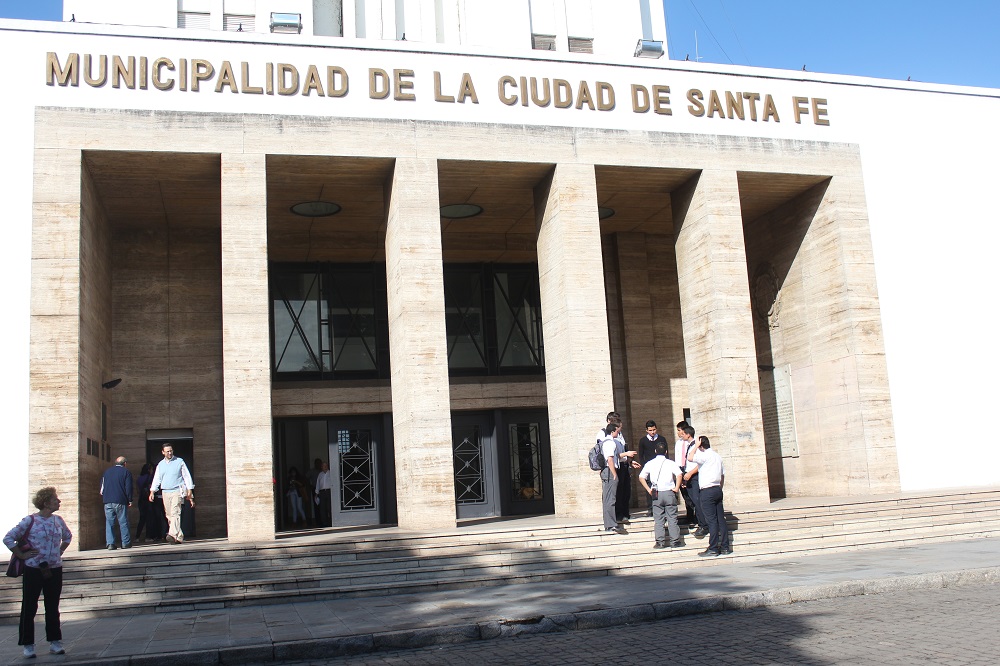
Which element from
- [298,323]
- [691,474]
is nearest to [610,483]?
[691,474]

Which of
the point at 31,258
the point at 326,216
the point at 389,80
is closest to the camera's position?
the point at 31,258

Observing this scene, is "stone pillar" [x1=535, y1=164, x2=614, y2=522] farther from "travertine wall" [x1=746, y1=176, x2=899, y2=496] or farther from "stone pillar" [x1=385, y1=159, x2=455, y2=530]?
"travertine wall" [x1=746, y1=176, x2=899, y2=496]

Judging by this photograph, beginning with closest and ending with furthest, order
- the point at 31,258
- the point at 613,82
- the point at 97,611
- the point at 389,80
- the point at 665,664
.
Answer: the point at 665,664 < the point at 97,611 < the point at 31,258 < the point at 389,80 < the point at 613,82

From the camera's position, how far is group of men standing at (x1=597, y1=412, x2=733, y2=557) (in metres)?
12.9

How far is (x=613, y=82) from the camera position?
1822 centimetres

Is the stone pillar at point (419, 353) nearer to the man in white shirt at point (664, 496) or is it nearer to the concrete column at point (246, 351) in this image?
the concrete column at point (246, 351)

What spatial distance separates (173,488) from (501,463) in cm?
786

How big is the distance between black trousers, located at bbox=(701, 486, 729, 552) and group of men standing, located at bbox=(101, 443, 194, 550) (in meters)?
7.91

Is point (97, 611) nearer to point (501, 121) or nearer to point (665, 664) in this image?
point (665, 664)

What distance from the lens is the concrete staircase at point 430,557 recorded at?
1174 cm

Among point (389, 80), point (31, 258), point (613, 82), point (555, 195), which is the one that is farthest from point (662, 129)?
point (31, 258)

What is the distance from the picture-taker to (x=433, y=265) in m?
16.4

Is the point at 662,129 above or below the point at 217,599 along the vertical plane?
above

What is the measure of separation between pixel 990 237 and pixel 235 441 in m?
16.0
